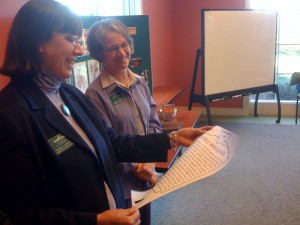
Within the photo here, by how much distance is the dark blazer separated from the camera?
779 millimetres

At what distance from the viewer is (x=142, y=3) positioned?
389cm

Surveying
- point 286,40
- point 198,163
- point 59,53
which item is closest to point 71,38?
point 59,53

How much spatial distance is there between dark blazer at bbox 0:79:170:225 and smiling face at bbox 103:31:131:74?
20.8 inches

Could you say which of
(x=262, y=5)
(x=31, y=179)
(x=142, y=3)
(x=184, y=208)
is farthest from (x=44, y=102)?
A: (x=262, y=5)

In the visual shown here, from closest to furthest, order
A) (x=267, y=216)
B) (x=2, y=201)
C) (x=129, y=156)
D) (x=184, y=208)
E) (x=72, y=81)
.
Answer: (x=2, y=201)
(x=129, y=156)
(x=72, y=81)
(x=267, y=216)
(x=184, y=208)

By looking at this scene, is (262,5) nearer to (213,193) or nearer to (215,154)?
(213,193)

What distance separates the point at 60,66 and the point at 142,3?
10.4 ft

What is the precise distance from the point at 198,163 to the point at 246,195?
1.99 metres

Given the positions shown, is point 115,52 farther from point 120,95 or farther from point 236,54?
point 236,54

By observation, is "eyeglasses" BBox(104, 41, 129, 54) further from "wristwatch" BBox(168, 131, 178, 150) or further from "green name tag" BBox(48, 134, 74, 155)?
"green name tag" BBox(48, 134, 74, 155)

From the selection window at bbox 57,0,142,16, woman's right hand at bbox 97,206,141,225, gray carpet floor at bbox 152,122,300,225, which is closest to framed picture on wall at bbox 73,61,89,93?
window at bbox 57,0,142,16

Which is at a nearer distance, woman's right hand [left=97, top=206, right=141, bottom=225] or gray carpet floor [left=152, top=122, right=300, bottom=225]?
woman's right hand [left=97, top=206, right=141, bottom=225]

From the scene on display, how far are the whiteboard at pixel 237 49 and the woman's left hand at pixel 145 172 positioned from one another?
265 centimetres

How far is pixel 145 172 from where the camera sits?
1.51m
